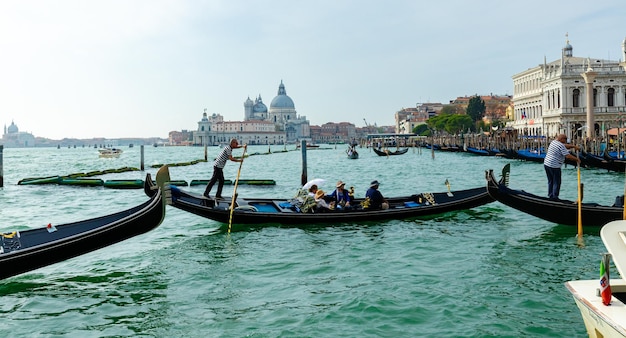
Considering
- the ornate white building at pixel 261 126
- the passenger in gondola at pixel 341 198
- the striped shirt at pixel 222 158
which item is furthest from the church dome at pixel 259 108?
the passenger in gondola at pixel 341 198

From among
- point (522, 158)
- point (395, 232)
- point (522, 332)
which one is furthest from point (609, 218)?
point (522, 158)

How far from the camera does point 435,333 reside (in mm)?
3760

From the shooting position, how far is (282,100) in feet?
446

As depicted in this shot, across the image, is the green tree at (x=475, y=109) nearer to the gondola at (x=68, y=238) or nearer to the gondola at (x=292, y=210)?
the gondola at (x=292, y=210)

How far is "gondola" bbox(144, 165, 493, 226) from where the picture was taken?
24.3 feet

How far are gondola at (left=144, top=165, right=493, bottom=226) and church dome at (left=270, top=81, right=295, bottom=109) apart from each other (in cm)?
12831

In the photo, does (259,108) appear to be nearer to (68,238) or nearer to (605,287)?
(68,238)

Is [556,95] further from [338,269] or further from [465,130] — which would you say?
[338,269]

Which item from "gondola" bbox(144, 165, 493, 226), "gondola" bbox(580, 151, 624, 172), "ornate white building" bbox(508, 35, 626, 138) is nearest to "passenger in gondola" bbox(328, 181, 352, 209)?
"gondola" bbox(144, 165, 493, 226)

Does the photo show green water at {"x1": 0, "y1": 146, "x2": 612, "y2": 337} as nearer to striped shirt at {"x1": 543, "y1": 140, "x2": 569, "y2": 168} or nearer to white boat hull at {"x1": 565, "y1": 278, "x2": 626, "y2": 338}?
striped shirt at {"x1": 543, "y1": 140, "x2": 569, "y2": 168}

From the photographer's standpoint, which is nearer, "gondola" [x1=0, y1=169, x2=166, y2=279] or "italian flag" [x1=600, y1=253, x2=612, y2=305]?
"italian flag" [x1=600, y1=253, x2=612, y2=305]

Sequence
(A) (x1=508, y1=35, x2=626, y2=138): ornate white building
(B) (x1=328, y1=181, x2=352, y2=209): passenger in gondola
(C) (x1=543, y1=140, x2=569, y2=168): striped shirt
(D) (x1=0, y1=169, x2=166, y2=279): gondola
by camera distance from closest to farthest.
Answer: (D) (x1=0, y1=169, x2=166, y2=279): gondola < (C) (x1=543, y1=140, x2=569, y2=168): striped shirt < (B) (x1=328, y1=181, x2=352, y2=209): passenger in gondola < (A) (x1=508, y1=35, x2=626, y2=138): ornate white building

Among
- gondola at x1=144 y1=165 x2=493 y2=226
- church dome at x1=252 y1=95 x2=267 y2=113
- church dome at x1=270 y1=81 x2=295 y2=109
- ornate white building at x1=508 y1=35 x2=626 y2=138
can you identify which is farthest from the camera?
church dome at x1=252 y1=95 x2=267 y2=113

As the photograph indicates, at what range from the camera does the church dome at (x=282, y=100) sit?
136 meters
